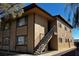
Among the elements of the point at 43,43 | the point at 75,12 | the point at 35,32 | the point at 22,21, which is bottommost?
the point at 43,43

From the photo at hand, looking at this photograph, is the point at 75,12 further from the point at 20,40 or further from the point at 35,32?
the point at 20,40

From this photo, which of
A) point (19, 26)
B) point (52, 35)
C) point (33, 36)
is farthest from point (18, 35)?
point (52, 35)

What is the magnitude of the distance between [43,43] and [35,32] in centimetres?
82

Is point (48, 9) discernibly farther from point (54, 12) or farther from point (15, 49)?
point (15, 49)

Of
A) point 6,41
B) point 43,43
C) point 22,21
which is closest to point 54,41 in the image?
point 43,43

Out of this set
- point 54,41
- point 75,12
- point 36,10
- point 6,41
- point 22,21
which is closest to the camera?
point 75,12

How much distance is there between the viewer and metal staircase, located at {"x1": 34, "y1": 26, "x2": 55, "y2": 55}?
28.1 feet

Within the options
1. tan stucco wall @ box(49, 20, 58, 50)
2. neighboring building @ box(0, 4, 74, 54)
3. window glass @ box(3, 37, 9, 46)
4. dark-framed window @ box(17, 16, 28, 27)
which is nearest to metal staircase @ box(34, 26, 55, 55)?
neighboring building @ box(0, 4, 74, 54)

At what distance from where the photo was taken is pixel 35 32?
9.13 meters

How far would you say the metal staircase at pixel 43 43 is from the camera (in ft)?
28.1

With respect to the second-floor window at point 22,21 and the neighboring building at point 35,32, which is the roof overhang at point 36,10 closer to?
the neighboring building at point 35,32

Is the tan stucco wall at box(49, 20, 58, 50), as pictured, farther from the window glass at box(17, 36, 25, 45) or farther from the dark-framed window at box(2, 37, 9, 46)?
the dark-framed window at box(2, 37, 9, 46)

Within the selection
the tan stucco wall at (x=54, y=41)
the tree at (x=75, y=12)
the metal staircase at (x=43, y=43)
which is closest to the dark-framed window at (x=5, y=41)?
the metal staircase at (x=43, y=43)

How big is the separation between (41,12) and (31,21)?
31.5 inches
